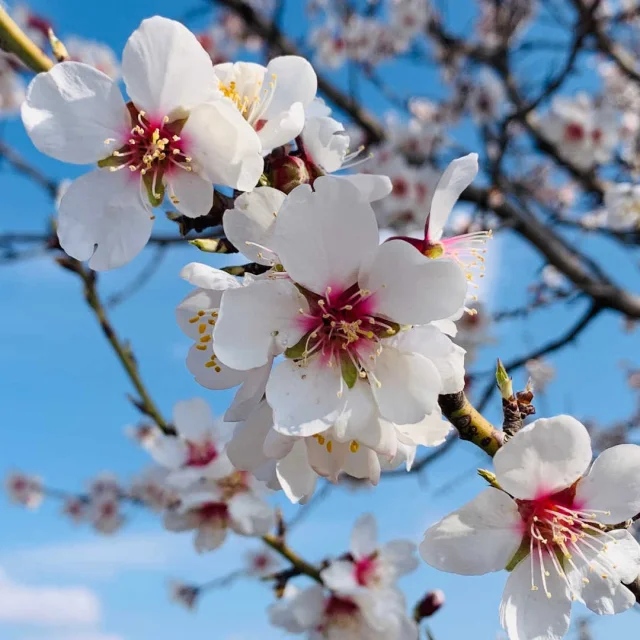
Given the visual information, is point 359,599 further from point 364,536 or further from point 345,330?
point 345,330

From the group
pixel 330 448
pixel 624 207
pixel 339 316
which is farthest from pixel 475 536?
pixel 624 207

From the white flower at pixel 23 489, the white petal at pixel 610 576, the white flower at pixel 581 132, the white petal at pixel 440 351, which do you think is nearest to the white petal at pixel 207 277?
the white petal at pixel 440 351

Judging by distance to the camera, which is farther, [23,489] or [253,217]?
[23,489]

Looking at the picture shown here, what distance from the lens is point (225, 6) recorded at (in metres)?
4.19

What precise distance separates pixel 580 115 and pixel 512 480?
5123 mm

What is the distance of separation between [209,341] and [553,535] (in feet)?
1.69

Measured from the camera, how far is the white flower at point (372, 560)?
1.79 m

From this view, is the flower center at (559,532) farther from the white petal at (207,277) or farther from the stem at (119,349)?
the stem at (119,349)

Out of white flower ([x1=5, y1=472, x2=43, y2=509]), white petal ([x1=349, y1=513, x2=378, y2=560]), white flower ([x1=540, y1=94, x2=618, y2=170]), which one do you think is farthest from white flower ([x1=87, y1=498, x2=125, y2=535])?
white flower ([x1=540, y1=94, x2=618, y2=170])

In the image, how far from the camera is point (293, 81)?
909 millimetres

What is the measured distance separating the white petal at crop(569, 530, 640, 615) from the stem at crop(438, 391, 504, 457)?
0.23 metres

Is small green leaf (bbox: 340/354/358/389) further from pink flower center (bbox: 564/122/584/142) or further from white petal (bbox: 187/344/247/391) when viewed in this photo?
pink flower center (bbox: 564/122/584/142)

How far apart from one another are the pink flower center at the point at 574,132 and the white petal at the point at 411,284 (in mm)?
5041

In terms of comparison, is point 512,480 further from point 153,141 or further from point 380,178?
point 153,141
